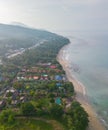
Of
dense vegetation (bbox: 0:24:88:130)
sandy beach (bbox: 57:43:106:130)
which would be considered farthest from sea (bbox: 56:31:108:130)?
dense vegetation (bbox: 0:24:88:130)

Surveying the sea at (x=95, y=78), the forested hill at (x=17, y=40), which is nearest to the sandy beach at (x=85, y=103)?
the sea at (x=95, y=78)

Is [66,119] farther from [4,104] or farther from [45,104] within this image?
[4,104]

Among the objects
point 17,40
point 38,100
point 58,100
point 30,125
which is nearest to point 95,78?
point 58,100

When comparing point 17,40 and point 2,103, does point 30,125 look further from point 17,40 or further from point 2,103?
point 17,40

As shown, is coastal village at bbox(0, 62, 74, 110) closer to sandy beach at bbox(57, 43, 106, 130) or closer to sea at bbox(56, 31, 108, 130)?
sandy beach at bbox(57, 43, 106, 130)

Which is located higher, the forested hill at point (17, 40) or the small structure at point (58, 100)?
the small structure at point (58, 100)

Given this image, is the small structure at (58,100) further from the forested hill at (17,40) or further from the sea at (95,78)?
the forested hill at (17,40)

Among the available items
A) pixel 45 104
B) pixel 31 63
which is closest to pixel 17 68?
pixel 31 63
